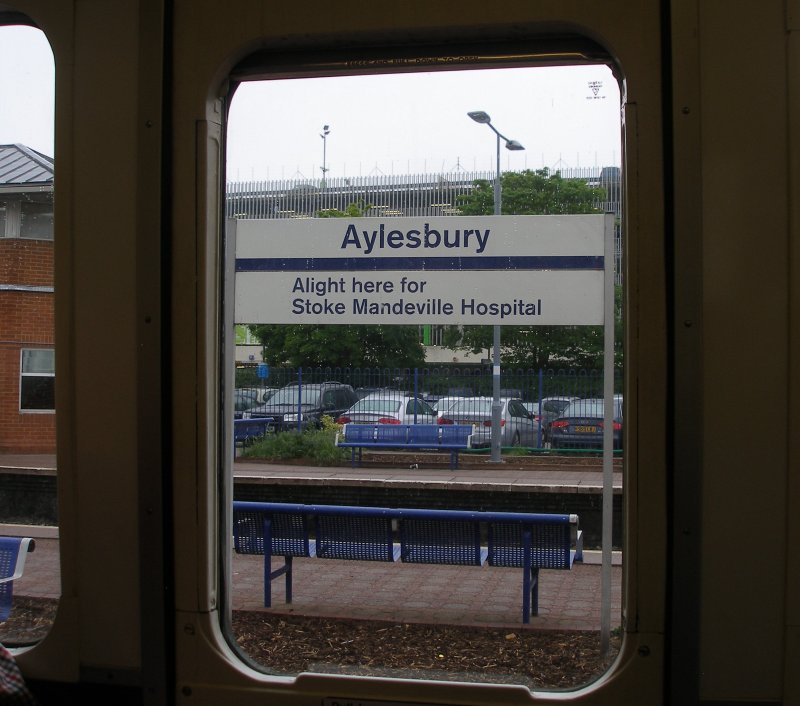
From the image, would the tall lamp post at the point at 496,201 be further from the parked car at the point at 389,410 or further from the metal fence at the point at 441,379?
the parked car at the point at 389,410

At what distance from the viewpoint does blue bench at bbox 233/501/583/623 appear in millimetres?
5825

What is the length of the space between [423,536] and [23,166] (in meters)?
4.73

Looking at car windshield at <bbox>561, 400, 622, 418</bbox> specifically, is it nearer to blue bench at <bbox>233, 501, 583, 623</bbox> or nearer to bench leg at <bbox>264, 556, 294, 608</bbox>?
bench leg at <bbox>264, 556, 294, 608</bbox>

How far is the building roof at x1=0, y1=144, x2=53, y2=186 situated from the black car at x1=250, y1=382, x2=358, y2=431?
2.81 feet

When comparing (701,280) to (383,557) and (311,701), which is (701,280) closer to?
(311,701)

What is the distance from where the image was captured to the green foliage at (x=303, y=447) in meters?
2.99

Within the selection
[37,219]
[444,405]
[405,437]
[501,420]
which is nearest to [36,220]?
[37,219]

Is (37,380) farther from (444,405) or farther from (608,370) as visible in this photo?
(444,405)

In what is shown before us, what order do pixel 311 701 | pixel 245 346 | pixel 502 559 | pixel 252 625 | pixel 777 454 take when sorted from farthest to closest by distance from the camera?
pixel 502 559 < pixel 252 625 < pixel 245 346 < pixel 311 701 < pixel 777 454

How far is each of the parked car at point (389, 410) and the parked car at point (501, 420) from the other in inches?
4.6

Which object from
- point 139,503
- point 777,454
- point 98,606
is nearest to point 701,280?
point 777,454

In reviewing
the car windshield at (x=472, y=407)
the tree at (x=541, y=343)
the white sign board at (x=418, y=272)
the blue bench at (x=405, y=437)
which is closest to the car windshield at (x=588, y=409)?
the tree at (x=541, y=343)

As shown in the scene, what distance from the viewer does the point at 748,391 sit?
1648 millimetres

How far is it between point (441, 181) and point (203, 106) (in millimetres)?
667
